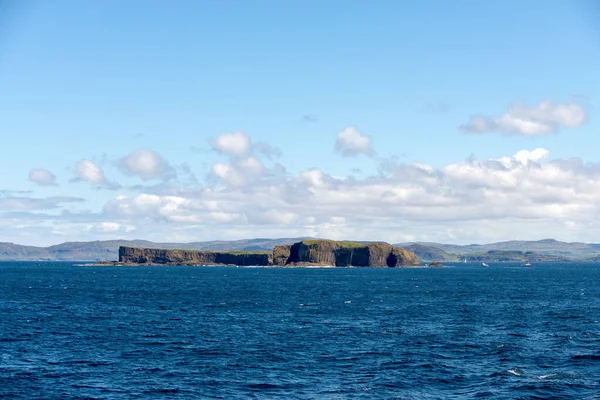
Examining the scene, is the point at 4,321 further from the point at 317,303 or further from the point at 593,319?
the point at 593,319

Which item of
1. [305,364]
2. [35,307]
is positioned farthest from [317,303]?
[305,364]

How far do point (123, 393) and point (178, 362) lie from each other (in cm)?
1404

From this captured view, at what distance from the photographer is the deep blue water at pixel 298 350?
61.8 meters

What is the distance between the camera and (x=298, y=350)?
265ft

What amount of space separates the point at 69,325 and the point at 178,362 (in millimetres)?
37535

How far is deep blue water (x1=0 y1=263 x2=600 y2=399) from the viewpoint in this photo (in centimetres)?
6178

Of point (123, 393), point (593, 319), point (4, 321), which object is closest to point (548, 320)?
point (593, 319)

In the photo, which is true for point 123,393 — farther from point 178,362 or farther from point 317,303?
point 317,303

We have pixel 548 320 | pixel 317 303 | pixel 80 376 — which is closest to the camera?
pixel 80 376

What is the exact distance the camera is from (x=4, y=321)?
347ft

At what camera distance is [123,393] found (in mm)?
59281

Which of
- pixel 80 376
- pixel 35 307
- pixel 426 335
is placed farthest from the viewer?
pixel 35 307

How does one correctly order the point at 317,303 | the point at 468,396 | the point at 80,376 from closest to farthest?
1. the point at 468,396
2. the point at 80,376
3. the point at 317,303

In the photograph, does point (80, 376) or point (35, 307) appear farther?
point (35, 307)
